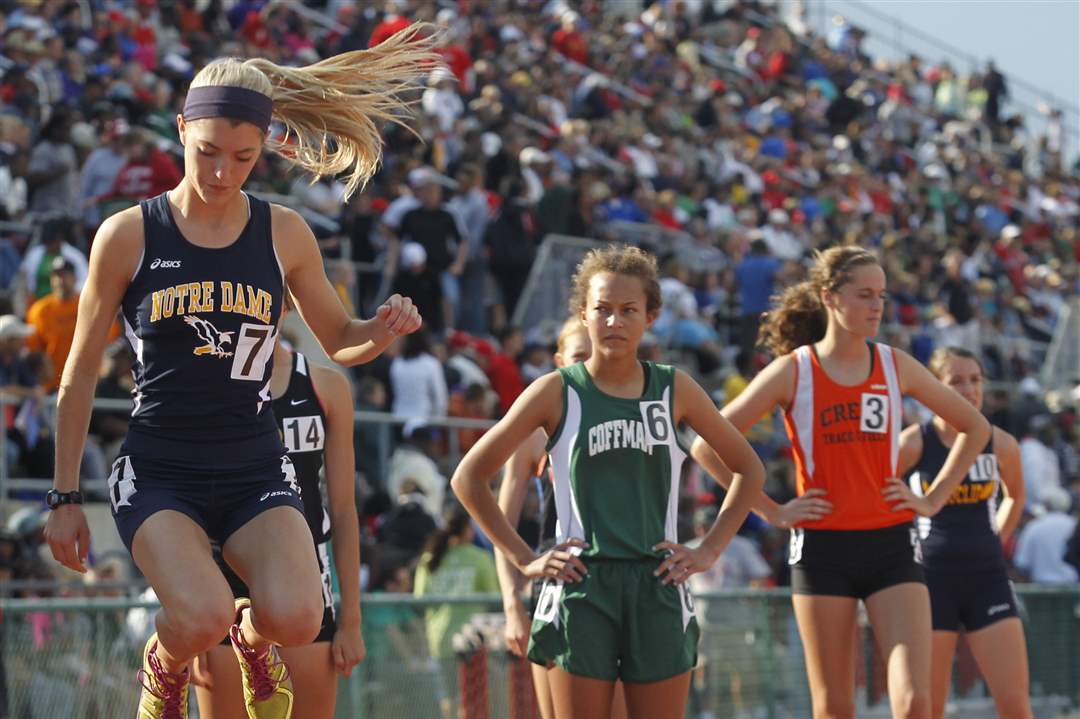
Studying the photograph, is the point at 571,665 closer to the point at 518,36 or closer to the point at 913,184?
the point at 518,36

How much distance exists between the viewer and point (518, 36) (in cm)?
2547

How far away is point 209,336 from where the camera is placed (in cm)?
550

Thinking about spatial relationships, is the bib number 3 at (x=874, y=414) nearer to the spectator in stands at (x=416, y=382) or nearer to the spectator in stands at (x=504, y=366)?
the spectator in stands at (x=416, y=382)

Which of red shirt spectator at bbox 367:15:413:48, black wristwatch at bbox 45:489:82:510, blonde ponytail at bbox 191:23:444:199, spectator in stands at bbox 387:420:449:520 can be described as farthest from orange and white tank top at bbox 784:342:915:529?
red shirt spectator at bbox 367:15:413:48

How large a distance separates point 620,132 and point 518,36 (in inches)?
106

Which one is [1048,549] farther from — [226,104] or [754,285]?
[226,104]

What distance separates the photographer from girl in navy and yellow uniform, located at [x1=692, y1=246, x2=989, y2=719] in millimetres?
7363

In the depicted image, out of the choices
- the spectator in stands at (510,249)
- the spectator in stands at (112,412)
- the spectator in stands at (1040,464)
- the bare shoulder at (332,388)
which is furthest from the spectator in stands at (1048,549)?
the bare shoulder at (332,388)

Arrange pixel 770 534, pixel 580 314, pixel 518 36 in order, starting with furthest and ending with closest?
1. pixel 518 36
2. pixel 770 534
3. pixel 580 314

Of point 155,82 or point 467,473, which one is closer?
point 467,473

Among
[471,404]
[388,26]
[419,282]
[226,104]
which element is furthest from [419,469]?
[226,104]

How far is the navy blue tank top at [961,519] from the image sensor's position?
859 centimetres

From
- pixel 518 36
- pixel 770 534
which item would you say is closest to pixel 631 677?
pixel 770 534

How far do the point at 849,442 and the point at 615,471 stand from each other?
1.70 meters
